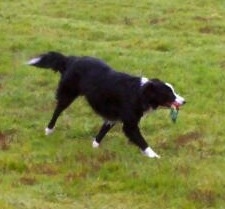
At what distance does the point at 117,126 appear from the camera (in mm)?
13133

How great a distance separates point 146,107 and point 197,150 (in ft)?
3.80

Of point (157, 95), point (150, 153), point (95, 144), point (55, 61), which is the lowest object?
point (95, 144)

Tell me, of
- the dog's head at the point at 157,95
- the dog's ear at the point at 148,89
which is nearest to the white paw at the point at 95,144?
the dog's head at the point at 157,95

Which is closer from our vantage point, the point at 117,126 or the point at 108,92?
the point at 108,92

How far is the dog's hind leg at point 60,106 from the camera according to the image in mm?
12509

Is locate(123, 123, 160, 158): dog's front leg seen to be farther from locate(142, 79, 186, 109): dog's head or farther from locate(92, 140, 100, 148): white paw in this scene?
locate(92, 140, 100, 148): white paw

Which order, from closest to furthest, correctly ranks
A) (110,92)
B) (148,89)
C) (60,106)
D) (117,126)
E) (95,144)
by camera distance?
(148,89) < (110,92) < (95,144) < (60,106) < (117,126)

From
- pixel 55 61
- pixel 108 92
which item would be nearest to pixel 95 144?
pixel 108 92

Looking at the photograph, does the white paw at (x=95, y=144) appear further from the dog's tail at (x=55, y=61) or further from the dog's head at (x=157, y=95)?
the dog's tail at (x=55, y=61)

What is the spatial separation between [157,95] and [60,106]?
7.17 feet

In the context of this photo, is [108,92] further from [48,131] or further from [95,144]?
[48,131]

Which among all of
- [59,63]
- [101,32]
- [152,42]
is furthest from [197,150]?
[101,32]

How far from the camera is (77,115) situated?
13.9 metres

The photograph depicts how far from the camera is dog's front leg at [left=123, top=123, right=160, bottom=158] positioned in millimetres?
11172
